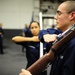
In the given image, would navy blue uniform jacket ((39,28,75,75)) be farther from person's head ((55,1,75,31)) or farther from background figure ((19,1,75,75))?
person's head ((55,1,75,31))

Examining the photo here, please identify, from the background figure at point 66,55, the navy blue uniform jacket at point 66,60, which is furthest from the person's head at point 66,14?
the navy blue uniform jacket at point 66,60

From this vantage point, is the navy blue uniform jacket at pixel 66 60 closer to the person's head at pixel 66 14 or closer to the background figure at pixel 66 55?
the background figure at pixel 66 55

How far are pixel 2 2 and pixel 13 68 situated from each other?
8.41 meters

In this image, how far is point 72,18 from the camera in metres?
1.32

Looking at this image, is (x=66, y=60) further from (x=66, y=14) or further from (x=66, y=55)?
(x=66, y=14)

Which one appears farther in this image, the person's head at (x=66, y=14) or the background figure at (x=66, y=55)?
the person's head at (x=66, y=14)

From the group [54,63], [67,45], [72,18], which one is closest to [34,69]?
[54,63]

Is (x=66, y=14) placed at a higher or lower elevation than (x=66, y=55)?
higher

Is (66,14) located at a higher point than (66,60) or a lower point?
higher

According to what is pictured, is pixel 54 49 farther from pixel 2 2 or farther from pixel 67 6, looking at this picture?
pixel 2 2

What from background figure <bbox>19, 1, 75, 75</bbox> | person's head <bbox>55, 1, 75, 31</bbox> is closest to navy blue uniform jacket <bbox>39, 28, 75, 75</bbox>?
background figure <bbox>19, 1, 75, 75</bbox>

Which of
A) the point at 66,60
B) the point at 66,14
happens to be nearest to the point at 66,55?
the point at 66,60

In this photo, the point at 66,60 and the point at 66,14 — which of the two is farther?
the point at 66,14

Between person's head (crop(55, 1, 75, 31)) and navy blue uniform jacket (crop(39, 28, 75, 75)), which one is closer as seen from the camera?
navy blue uniform jacket (crop(39, 28, 75, 75))
